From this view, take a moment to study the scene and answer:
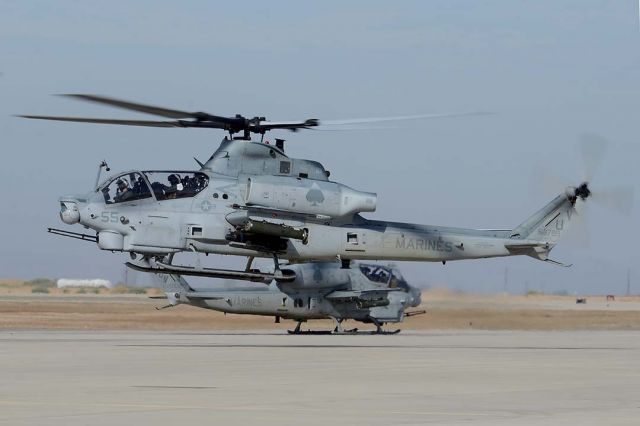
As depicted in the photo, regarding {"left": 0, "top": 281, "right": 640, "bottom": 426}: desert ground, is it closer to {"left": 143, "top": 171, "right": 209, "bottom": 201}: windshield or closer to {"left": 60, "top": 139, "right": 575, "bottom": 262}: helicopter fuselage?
{"left": 60, "top": 139, "right": 575, "bottom": 262}: helicopter fuselage

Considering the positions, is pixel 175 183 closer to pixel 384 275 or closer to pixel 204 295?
pixel 204 295

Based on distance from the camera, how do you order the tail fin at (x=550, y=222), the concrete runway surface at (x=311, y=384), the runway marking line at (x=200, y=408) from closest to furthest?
the concrete runway surface at (x=311, y=384) → the runway marking line at (x=200, y=408) → the tail fin at (x=550, y=222)

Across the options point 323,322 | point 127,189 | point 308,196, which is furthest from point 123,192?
point 323,322

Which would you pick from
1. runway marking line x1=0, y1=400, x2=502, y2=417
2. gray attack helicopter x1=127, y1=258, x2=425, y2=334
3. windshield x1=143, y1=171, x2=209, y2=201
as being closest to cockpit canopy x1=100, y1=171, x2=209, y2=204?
windshield x1=143, y1=171, x2=209, y2=201

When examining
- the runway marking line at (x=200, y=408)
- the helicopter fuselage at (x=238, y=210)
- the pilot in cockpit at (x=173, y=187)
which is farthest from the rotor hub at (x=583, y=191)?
the runway marking line at (x=200, y=408)

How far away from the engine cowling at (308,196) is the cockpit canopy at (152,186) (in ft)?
4.99

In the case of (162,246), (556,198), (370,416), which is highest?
(556,198)

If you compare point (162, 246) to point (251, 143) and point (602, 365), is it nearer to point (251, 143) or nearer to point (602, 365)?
point (251, 143)

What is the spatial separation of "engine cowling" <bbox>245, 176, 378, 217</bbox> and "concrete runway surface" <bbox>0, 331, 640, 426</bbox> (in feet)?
12.7

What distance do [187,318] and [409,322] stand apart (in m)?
11.2

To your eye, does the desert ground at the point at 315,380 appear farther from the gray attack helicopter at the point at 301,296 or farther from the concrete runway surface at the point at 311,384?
the gray attack helicopter at the point at 301,296

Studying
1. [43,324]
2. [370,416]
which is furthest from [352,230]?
[43,324]

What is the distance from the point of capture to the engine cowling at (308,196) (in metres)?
34.1

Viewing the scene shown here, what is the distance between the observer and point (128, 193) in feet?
112
